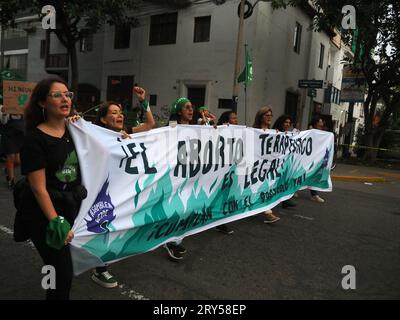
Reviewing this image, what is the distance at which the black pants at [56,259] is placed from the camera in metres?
2.37

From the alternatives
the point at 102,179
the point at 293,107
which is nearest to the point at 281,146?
the point at 102,179

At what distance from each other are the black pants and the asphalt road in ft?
2.65

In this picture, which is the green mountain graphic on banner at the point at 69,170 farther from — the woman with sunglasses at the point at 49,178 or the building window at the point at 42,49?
the building window at the point at 42,49

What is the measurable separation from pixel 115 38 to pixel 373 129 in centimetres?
1418

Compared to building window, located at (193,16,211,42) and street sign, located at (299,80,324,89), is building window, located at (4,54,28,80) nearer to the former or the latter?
building window, located at (193,16,211,42)

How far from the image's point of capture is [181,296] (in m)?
3.26

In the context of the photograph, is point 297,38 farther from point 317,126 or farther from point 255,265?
point 255,265

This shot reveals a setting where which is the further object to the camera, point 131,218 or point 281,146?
point 281,146

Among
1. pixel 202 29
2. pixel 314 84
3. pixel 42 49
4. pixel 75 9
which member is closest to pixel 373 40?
pixel 314 84

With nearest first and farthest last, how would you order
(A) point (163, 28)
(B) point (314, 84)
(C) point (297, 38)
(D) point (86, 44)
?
(B) point (314, 84) → (A) point (163, 28) → (C) point (297, 38) → (D) point (86, 44)

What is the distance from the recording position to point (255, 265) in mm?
4066

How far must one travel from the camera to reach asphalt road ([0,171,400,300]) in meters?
3.37

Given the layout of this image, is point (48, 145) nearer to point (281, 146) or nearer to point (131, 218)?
point (131, 218)

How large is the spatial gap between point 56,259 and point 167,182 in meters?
1.59
